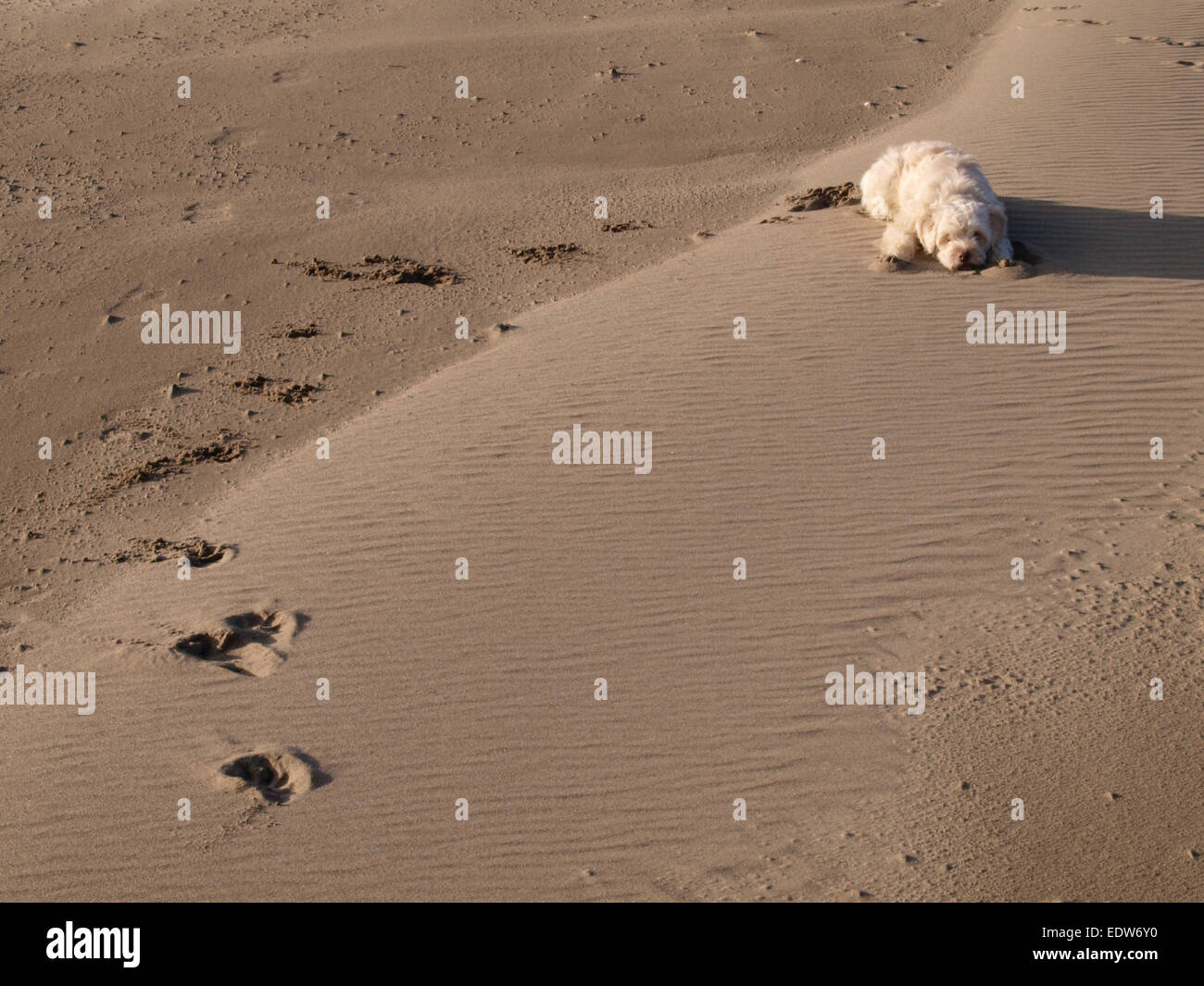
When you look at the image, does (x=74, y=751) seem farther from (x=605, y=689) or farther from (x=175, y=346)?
(x=175, y=346)

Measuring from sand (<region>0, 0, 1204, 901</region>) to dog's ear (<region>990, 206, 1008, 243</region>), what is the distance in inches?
14.2

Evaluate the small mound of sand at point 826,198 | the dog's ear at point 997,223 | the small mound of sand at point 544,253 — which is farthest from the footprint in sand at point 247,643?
the small mound of sand at point 826,198

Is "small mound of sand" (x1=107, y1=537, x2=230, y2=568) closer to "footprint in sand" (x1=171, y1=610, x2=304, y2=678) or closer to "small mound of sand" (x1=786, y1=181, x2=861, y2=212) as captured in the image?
"footprint in sand" (x1=171, y1=610, x2=304, y2=678)

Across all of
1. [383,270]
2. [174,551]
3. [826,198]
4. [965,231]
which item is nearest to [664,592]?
[174,551]

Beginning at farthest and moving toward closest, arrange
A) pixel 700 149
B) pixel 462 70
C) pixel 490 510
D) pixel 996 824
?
pixel 462 70
pixel 700 149
pixel 490 510
pixel 996 824

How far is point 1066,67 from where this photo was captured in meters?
12.3

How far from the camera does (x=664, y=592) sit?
5.88 metres

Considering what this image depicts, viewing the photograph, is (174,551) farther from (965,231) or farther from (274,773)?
(965,231)

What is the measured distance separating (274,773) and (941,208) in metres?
6.31

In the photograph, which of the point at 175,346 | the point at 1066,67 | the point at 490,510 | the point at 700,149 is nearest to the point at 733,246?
the point at 700,149

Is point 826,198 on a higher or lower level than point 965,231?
higher

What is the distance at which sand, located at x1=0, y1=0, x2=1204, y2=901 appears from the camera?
14.9ft

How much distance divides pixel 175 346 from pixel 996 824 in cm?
735

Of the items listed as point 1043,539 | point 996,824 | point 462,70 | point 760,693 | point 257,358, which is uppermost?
point 462,70
